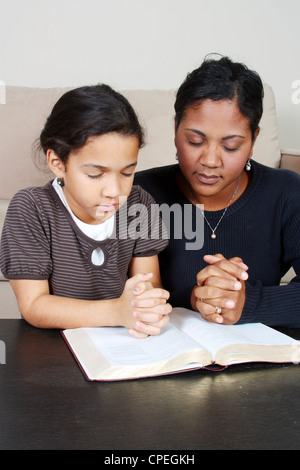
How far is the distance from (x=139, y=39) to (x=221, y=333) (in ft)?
7.18

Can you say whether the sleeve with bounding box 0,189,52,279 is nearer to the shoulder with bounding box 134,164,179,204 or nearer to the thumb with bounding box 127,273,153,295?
the thumb with bounding box 127,273,153,295

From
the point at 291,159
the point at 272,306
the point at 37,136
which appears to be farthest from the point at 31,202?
the point at 291,159

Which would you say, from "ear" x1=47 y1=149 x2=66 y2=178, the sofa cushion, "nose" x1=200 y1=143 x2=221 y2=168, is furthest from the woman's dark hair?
the sofa cushion

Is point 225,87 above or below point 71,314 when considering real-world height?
above

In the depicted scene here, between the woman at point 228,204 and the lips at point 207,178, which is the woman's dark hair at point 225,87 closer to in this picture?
the woman at point 228,204

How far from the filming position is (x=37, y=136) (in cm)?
227

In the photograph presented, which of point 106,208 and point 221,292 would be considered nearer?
point 221,292

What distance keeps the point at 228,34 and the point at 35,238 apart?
2106 millimetres

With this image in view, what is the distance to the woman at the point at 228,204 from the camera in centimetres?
98

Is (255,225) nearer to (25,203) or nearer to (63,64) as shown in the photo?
(25,203)

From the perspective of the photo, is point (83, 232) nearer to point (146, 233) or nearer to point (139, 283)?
point (146, 233)

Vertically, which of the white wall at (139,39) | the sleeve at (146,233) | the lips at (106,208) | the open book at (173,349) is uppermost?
the white wall at (139,39)

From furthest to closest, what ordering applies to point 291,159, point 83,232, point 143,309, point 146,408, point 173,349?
point 291,159 < point 83,232 < point 143,309 < point 173,349 < point 146,408

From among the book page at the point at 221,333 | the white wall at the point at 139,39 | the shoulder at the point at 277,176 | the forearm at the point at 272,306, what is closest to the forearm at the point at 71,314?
the book page at the point at 221,333
